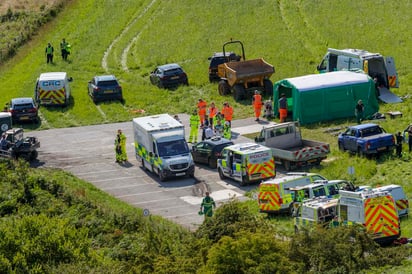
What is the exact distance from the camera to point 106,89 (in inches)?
2247

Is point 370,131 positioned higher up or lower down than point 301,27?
lower down

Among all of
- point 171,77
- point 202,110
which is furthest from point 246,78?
point 171,77

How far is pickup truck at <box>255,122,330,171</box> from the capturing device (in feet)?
138

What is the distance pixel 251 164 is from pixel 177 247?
10.6m

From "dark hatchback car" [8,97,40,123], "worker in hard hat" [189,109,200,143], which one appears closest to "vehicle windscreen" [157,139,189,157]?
"worker in hard hat" [189,109,200,143]

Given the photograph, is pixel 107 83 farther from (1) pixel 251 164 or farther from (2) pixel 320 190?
(2) pixel 320 190

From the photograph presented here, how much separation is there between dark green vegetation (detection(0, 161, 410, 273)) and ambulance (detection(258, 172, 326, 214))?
2.21 m

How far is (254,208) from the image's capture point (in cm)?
3738

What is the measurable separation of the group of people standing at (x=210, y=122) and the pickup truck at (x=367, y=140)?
666 centimetres

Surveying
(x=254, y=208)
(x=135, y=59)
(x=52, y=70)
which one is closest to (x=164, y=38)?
(x=135, y=59)

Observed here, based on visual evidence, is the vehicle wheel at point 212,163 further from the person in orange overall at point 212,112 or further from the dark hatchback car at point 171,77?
the dark hatchback car at point 171,77

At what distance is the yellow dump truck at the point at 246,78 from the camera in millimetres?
55188

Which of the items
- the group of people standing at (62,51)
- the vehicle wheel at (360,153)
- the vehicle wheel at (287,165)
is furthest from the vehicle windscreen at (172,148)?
the group of people standing at (62,51)

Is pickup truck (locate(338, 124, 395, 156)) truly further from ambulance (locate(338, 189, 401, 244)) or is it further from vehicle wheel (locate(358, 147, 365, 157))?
ambulance (locate(338, 189, 401, 244))
